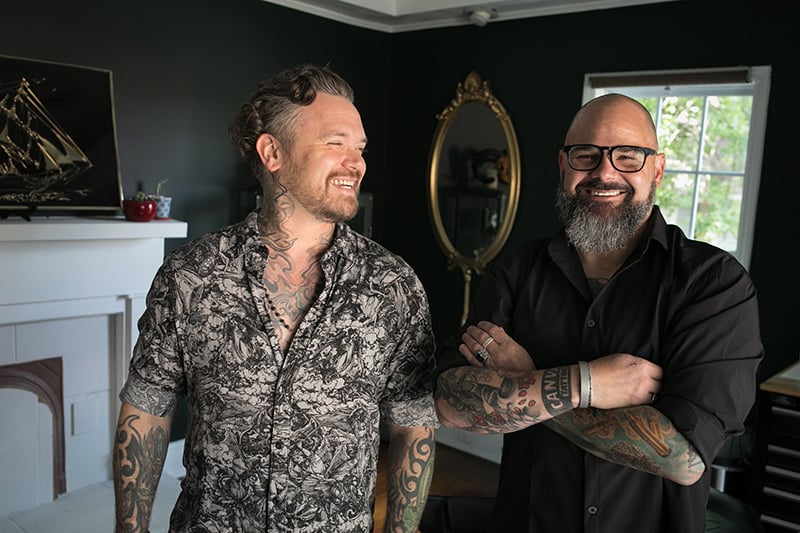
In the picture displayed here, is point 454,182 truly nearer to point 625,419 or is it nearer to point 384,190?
point 384,190

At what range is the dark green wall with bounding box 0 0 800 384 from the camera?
342cm

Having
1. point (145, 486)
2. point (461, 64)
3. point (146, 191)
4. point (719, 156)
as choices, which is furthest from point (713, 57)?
point (145, 486)

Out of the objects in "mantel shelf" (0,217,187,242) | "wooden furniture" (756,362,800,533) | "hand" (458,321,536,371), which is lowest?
"wooden furniture" (756,362,800,533)

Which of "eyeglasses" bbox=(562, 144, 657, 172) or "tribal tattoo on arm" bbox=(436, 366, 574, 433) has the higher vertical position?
"eyeglasses" bbox=(562, 144, 657, 172)

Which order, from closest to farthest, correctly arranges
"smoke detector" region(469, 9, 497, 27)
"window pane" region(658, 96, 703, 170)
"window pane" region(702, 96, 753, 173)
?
1. "window pane" region(702, 96, 753, 173)
2. "window pane" region(658, 96, 703, 170)
3. "smoke detector" region(469, 9, 497, 27)

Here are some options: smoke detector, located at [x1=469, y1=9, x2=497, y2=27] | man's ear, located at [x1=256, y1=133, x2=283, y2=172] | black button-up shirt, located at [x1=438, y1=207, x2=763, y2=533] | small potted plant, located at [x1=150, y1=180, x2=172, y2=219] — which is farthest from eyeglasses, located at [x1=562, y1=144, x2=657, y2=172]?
smoke detector, located at [x1=469, y1=9, x2=497, y2=27]

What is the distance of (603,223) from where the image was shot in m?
1.61

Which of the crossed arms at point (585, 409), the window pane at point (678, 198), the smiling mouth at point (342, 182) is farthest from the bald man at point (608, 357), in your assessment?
the window pane at point (678, 198)

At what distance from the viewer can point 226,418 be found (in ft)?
4.80

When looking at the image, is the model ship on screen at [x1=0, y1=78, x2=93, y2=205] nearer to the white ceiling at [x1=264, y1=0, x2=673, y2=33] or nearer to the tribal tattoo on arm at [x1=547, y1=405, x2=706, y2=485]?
the white ceiling at [x1=264, y1=0, x2=673, y2=33]

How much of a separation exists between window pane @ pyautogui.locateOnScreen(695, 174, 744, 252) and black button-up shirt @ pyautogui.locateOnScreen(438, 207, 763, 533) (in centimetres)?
235

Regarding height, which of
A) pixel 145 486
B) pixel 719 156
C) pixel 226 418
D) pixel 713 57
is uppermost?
pixel 713 57

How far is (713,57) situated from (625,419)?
9.47ft

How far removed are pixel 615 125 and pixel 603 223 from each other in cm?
23
